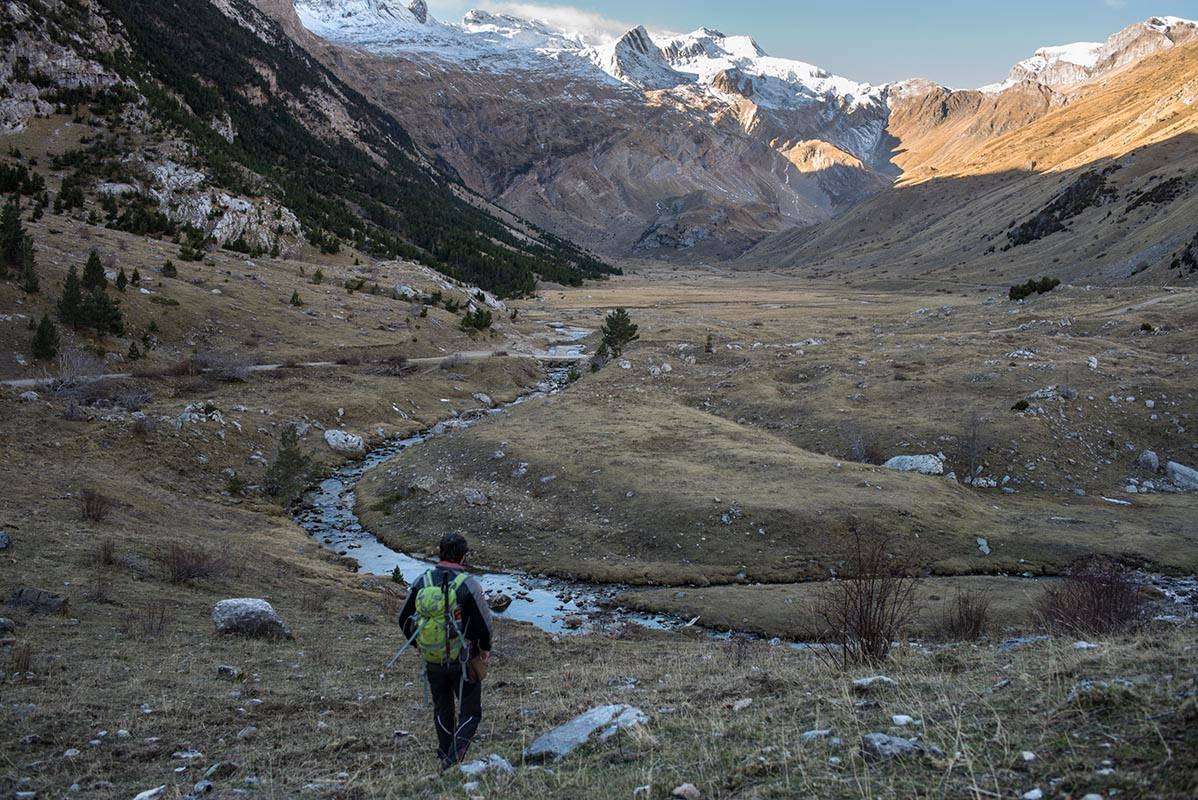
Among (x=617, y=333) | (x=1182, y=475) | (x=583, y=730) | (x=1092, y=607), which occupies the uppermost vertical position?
(x=1182, y=475)

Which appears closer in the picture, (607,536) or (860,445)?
(607,536)

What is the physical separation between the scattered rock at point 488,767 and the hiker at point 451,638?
1.26 feet

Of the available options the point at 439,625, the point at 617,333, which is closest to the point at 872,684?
the point at 439,625

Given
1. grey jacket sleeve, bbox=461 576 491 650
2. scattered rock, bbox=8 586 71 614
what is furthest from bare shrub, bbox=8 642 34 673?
Answer: grey jacket sleeve, bbox=461 576 491 650

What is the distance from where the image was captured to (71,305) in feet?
154

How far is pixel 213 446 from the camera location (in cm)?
4009

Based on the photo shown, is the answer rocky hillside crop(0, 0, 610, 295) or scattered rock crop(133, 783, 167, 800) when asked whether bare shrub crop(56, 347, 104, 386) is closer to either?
rocky hillside crop(0, 0, 610, 295)

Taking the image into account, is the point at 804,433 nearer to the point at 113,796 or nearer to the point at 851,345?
the point at 851,345

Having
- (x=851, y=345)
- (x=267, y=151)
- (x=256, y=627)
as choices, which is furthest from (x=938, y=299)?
(x=267, y=151)

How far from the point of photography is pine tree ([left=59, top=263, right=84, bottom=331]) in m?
47.0

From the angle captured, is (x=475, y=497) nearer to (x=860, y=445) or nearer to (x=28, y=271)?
(x=860, y=445)

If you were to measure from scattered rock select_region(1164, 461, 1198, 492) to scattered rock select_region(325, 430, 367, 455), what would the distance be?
4598 cm

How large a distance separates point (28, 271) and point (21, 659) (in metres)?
47.2

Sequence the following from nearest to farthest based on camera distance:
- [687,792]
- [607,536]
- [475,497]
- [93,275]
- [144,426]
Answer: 1. [687,792]
2. [607,536]
3. [475,497]
4. [144,426]
5. [93,275]
